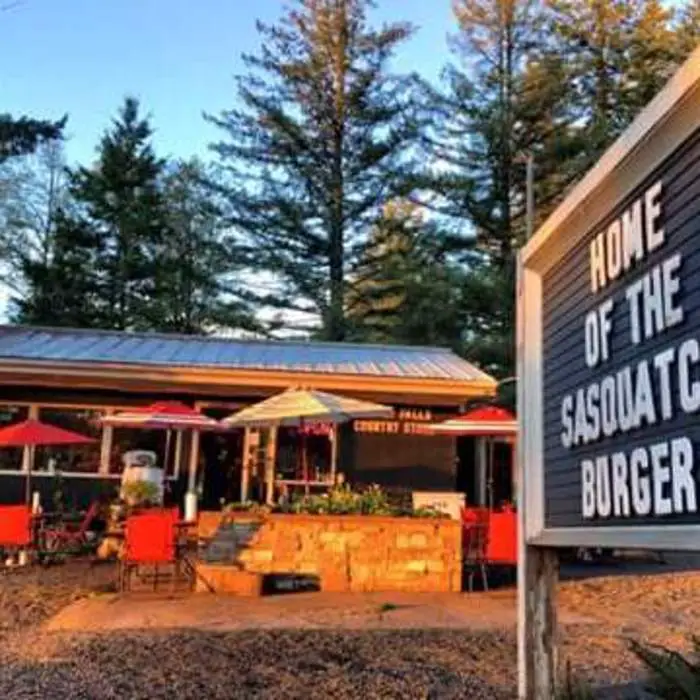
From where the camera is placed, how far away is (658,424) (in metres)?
3.45

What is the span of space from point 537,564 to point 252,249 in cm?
2505

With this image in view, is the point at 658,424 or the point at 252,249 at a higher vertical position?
the point at 252,249

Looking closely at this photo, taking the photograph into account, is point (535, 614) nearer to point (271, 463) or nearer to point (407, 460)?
point (407, 460)

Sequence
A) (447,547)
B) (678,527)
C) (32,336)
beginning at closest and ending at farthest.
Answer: (678,527)
(447,547)
(32,336)

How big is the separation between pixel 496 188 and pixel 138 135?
12.6 m

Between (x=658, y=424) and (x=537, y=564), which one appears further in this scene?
(x=537, y=564)

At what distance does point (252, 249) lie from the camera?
29641mm

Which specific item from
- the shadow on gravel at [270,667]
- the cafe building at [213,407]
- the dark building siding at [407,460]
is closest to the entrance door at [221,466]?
the cafe building at [213,407]

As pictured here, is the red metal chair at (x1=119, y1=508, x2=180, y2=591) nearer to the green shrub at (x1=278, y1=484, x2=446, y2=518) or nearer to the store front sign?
the green shrub at (x1=278, y1=484, x2=446, y2=518)

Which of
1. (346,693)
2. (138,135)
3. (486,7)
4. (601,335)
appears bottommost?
(346,693)

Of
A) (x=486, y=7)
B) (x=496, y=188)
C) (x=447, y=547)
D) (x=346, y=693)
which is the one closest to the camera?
(x=346, y=693)

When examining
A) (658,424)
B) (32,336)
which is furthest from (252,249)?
(658,424)

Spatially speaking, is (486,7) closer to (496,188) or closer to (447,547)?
(496,188)

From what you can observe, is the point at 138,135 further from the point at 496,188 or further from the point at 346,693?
the point at 346,693
